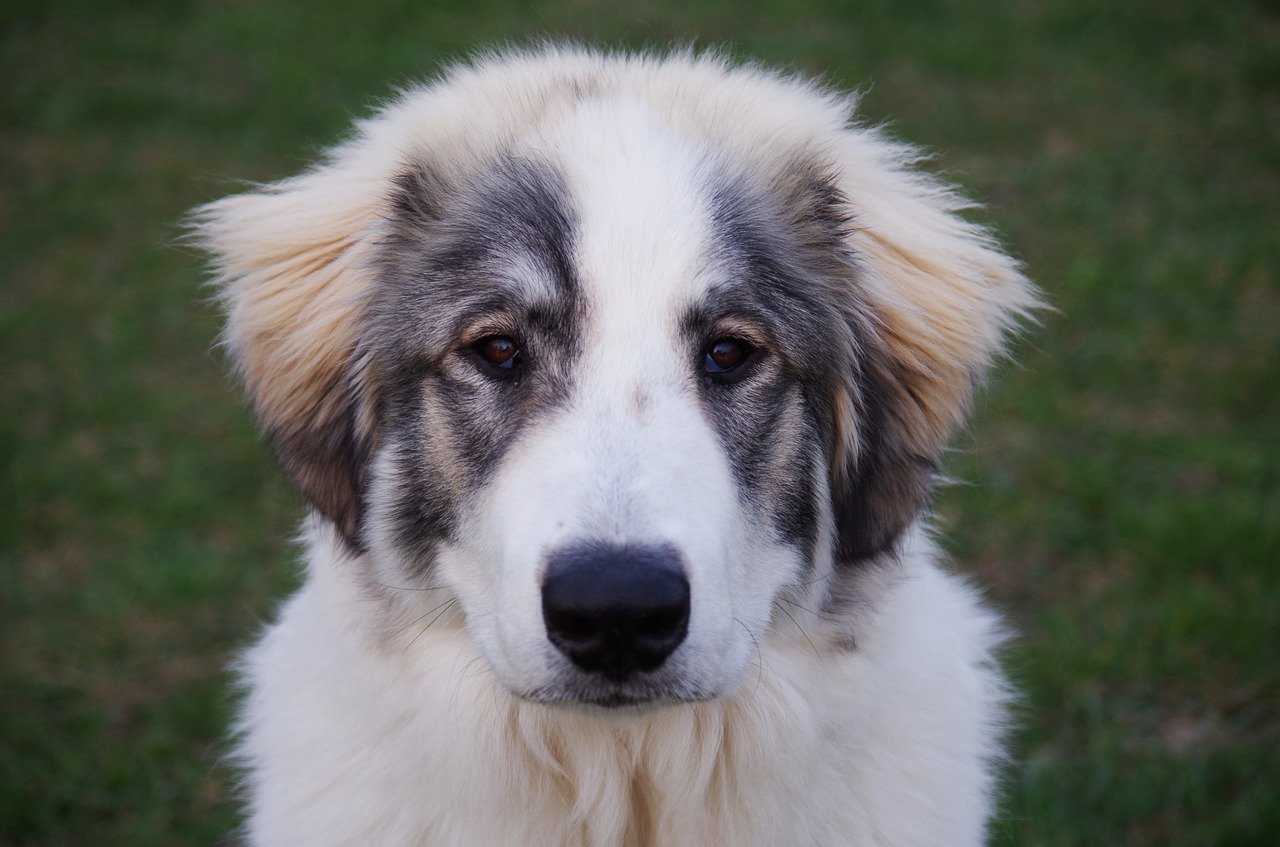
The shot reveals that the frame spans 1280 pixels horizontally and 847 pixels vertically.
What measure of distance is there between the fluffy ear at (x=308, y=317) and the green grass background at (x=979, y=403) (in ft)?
1.55

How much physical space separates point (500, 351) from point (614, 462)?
504 mm

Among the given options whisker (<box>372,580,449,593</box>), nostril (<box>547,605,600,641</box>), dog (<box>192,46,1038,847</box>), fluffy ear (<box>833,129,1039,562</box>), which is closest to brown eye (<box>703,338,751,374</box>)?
dog (<box>192,46,1038,847</box>)

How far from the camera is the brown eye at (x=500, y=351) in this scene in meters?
2.70

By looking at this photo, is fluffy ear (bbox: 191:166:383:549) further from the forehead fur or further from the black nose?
the black nose

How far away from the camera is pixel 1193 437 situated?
6324 mm

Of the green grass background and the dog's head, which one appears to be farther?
the green grass background

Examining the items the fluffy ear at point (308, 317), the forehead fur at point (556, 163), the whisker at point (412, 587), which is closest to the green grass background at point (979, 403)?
the fluffy ear at point (308, 317)

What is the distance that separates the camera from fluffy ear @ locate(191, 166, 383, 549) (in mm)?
3021

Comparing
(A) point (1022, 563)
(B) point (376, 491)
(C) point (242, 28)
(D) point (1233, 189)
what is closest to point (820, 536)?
(B) point (376, 491)

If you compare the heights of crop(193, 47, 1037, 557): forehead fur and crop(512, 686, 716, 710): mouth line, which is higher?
crop(193, 47, 1037, 557): forehead fur

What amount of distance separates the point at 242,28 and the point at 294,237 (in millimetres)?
9116

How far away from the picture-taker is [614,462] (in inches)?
93.2

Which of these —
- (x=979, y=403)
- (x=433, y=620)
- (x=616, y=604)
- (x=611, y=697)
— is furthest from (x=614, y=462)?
(x=979, y=403)

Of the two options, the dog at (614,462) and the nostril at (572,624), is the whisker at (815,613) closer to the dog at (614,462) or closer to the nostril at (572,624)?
the dog at (614,462)
